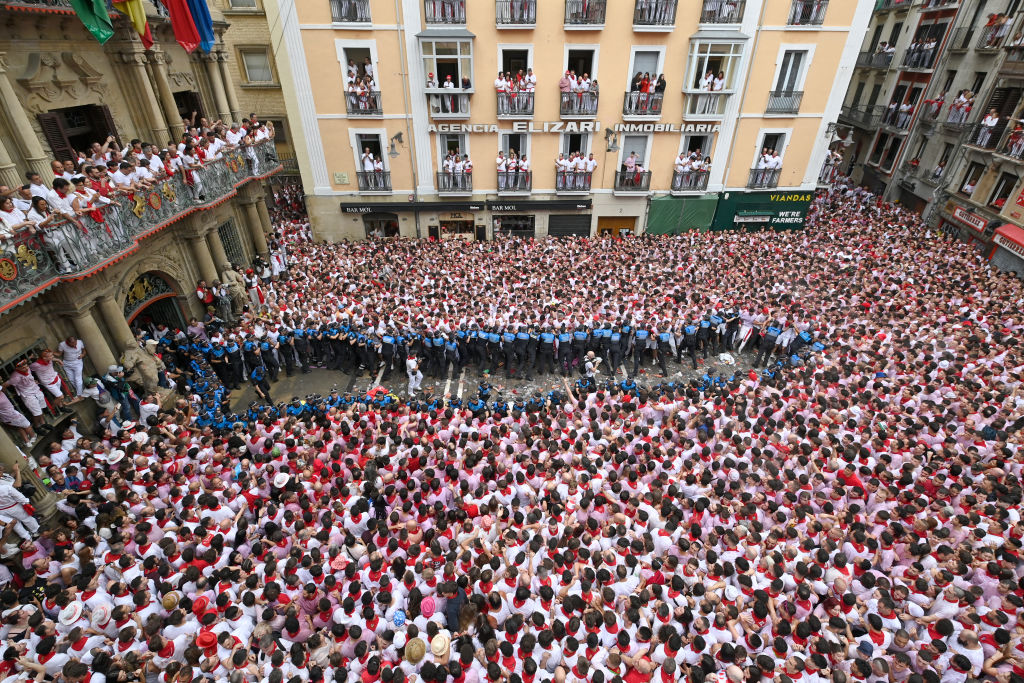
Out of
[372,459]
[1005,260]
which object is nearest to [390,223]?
[372,459]

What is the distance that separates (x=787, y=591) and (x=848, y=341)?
9398 mm

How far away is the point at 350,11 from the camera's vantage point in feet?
60.6

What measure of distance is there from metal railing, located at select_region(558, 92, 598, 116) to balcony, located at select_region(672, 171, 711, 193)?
15.9 ft

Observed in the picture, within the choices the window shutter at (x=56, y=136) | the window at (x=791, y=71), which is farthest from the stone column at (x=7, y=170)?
the window at (x=791, y=71)

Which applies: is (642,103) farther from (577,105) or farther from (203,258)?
(203,258)

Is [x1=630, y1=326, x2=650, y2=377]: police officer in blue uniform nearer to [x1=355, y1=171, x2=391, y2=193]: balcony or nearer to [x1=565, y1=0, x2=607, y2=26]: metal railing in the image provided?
[x1=565, y1=0, x2=607, y2=26]: metal railing

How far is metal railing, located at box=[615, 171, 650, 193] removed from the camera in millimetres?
21938

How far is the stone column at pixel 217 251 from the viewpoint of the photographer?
16297 millimetres

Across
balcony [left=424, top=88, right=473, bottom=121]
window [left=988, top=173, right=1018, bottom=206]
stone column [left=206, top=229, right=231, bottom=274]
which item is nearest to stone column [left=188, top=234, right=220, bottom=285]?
stone column [left=206, top=229, right=231, bottom=274]

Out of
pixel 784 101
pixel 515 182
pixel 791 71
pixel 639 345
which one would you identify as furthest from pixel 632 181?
pixel 639 345

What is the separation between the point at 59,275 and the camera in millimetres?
9805

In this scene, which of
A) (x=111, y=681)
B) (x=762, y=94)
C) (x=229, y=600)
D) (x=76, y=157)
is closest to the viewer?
(x=111, y=681)

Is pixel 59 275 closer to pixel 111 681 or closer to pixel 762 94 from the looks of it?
pixel 111 681

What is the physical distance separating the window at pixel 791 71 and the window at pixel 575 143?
8.21 meters
